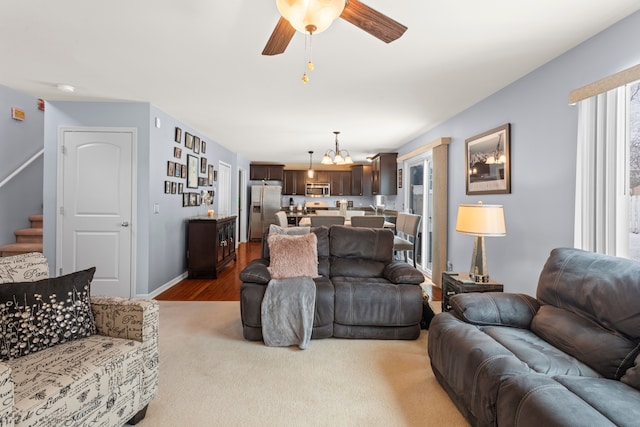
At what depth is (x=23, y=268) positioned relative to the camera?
1.76 meters

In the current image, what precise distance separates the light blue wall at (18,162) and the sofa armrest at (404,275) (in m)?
5.12

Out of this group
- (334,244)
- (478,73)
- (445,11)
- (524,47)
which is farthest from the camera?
(334,244)

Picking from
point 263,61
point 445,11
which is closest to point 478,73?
point 445,11

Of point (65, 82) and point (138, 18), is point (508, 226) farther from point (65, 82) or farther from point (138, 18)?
point (65, 82)

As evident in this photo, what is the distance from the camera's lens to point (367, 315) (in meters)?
2.75

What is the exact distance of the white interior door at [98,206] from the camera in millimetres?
3785

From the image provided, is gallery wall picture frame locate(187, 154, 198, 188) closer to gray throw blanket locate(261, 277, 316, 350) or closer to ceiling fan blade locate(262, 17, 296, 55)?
gray throw blanket locate(261, 277, 316, 350)

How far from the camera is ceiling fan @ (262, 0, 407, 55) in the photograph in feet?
4.18

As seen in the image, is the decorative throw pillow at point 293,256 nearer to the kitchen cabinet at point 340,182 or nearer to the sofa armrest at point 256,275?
the sofa armrest at point 256,275

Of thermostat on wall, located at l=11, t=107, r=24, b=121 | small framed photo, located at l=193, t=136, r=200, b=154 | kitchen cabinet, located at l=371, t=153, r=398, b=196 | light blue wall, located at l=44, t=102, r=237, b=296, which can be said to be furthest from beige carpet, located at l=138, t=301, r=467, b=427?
kitchen cabinet, located at l=371, t=153, r=398, b=196

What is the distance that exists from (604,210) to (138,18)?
10.8 feet

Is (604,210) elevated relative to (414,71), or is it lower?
lower

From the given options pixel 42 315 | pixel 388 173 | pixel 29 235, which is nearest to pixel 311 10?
pixel 42 315

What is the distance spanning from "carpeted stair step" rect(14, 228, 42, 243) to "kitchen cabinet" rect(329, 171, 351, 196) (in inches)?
265
